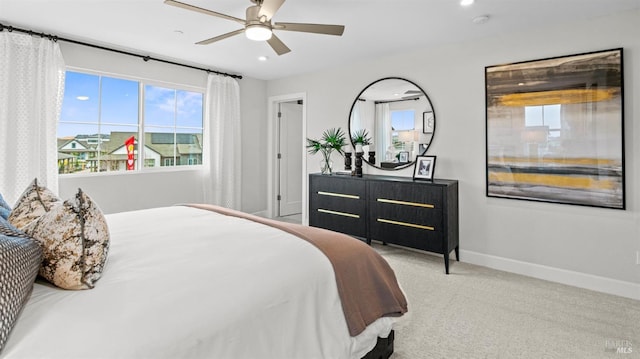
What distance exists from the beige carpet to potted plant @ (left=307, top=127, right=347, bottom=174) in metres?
1.94

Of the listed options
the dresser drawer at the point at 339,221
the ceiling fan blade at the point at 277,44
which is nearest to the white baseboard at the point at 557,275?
the dresser drawer at the point at 339,221

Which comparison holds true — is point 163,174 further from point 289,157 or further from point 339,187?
point 339,187

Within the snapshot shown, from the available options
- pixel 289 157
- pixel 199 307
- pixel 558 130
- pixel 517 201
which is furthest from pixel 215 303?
pixel 289 157

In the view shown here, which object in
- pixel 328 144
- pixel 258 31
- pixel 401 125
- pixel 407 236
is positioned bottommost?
pixel 407 236

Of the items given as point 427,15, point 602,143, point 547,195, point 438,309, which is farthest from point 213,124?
point 602,143

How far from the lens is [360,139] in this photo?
14.7 feet

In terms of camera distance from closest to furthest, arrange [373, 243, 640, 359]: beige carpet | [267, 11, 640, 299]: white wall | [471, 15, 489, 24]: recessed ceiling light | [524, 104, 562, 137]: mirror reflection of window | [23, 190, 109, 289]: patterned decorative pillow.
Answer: [23, 190, 109, 289]: patterned decorative pillow
[373, 243, 640, 359]: beige carpet
[267, 11, 640, 299]: white wall
[471, 15, 489, 24]: recessed ceiling light
[524, 104, 562, 137]: mirror reflection of window

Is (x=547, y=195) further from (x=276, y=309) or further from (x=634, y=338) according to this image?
(x=276, y=309)

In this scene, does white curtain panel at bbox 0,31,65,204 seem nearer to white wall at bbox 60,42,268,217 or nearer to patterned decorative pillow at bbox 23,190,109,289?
white wall at bbox 60,42,268,217

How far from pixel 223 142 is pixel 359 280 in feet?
12.6

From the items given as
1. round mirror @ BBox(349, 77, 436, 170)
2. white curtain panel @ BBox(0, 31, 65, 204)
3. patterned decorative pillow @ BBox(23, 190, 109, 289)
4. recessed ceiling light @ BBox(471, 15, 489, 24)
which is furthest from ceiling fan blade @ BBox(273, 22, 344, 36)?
white curtain panel @ BBox(0, 31, 65, 204)

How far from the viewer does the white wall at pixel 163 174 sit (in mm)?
3793

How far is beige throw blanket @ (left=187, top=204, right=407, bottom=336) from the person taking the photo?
1.60m

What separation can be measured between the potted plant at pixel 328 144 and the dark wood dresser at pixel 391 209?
441 mm
